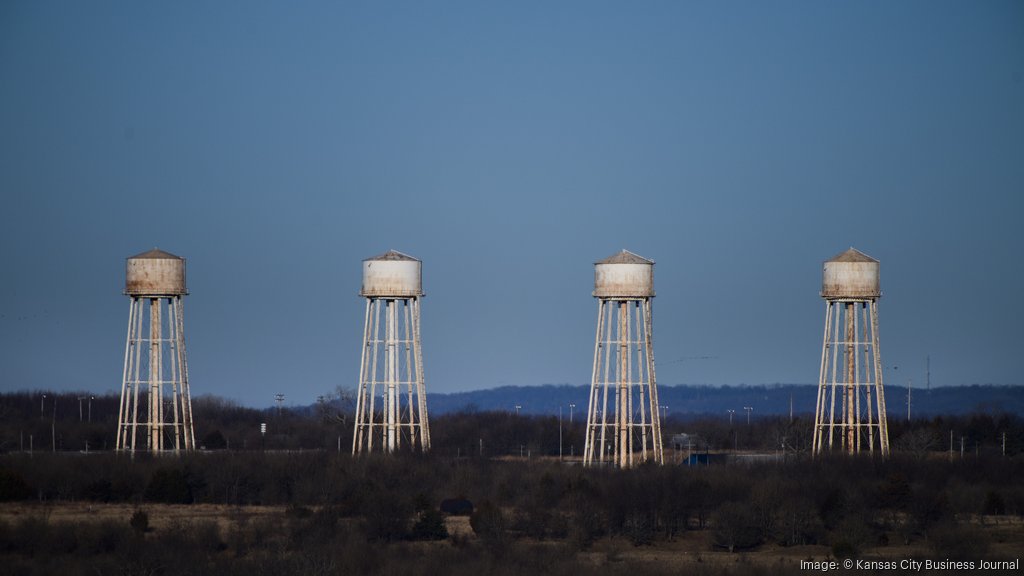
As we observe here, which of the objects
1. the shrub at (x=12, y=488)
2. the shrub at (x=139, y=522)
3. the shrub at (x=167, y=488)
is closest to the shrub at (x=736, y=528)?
the shrub at (x=139, y=522)

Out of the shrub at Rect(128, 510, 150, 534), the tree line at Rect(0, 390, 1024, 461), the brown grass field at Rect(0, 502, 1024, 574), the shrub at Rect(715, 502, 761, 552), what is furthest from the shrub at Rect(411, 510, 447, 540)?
the tree line at Rect(0, 390, 1024, 461)

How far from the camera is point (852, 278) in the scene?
254 feet

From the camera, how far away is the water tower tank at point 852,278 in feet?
254

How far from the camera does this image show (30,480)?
71.2 metres

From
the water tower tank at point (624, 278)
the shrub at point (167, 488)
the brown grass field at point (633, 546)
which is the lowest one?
the brown grass field at point (633, 546)

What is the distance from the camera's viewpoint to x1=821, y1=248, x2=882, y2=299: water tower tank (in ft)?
254

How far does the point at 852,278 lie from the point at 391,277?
1973cm

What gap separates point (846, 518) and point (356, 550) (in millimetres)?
19306

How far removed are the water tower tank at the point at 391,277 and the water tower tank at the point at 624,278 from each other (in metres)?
7.75

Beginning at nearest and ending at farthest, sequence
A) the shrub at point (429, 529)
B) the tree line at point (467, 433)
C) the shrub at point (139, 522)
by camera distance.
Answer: the shrub at point (139, 522)
the shrub at point (429, 529)
the tree line at point (467, 433)

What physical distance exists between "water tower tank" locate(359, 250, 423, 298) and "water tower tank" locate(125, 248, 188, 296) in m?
7.95

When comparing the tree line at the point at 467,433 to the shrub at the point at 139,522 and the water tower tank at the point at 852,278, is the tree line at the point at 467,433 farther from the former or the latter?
the shrub at the point at 139,522

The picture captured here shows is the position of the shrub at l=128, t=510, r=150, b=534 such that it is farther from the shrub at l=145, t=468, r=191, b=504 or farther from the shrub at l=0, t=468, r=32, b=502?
the shrub at l=0, t=468, r=32, b=502

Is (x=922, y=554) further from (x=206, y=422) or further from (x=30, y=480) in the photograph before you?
(x=206, y=422)
